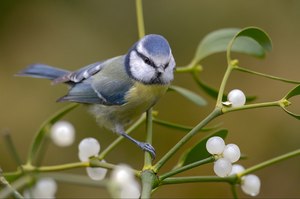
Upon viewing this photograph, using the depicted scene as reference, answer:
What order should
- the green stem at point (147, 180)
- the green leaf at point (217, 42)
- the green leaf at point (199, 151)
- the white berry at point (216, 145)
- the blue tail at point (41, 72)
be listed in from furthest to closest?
1. the blue tail at point (41, 72)
2. the green leaf at point (217, 42)
3. the green leaf at point (199, 151)
4. the white berry at point (216, 145)
5. the green stem at point (147, 180)

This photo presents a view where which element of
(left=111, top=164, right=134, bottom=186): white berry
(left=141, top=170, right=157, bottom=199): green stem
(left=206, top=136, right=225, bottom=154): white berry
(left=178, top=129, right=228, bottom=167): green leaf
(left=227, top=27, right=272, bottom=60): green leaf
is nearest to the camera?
(left=111, top=164, right=134, bottom=186): white berry

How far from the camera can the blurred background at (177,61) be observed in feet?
9.12

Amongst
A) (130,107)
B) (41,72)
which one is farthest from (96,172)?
(41,72)

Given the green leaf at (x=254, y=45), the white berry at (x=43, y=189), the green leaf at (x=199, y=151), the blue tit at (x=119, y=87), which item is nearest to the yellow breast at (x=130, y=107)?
the blue tit at (x=119, y=87)

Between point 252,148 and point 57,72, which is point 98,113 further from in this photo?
point 252,148

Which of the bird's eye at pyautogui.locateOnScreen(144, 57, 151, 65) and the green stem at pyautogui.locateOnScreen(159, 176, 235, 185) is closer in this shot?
the green stem at pyautogui.locateOnScreen(159, 176, 235, 185)

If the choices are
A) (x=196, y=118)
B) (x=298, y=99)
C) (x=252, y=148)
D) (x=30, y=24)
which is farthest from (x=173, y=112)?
(x=30, y=24)

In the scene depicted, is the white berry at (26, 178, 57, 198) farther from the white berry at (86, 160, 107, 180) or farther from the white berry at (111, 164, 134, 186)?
the white berry at (86, 160, 107, 180)

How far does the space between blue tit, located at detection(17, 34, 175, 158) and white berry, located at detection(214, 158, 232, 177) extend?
612 millimetres

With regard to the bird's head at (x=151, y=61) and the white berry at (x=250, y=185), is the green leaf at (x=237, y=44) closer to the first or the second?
the bird's head at (x=151, y=61)

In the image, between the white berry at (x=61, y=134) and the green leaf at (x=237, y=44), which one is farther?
the green leaf at (x=237, y=44)

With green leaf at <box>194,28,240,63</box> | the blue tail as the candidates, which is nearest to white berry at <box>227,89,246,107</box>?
green leaf at <box>194,28,240,63</box>

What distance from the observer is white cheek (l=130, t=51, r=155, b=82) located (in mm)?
1673

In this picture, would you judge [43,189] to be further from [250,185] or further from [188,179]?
[250,185]
